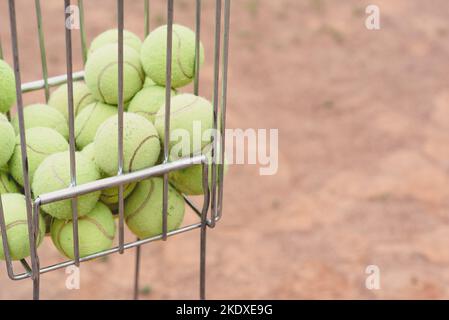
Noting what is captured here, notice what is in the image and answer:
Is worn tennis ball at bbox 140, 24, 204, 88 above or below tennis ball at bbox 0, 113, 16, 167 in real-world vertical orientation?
above

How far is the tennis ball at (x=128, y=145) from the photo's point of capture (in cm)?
97

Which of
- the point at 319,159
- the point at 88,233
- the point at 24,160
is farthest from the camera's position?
the point at 319,159

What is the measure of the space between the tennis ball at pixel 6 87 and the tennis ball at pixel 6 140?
0.20 ft

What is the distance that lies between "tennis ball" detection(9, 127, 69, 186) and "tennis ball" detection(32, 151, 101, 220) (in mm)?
39

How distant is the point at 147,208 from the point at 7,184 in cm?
19

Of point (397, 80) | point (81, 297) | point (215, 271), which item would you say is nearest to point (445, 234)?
point (215, 271)

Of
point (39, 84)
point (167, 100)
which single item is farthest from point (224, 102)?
point (39, 84)

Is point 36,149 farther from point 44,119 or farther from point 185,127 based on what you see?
point 185,127

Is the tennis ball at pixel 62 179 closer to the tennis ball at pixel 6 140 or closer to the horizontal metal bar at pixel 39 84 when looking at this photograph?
the tennis ball at pixel 6 140

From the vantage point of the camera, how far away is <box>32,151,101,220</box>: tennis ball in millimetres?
960

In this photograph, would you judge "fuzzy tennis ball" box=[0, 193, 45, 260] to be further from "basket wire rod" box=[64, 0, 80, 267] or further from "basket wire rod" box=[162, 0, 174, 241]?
"basket wire rod" box=[162, 0, 174, 241]

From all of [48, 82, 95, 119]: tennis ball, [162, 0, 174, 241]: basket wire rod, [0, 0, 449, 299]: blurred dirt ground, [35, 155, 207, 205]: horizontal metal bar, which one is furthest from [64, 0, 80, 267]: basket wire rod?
[0, 0, 449, 299]: blurred dirt ground

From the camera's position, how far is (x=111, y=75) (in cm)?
108

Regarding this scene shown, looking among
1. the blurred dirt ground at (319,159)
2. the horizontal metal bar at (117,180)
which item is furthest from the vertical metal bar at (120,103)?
the blurred dirt ground at (319,159)
